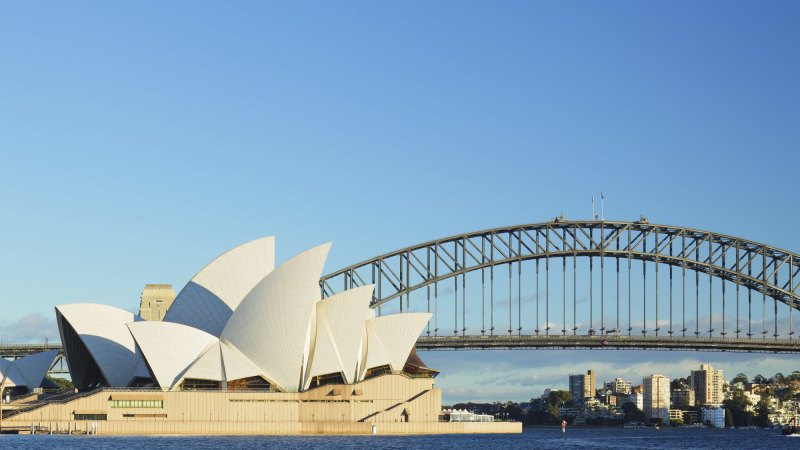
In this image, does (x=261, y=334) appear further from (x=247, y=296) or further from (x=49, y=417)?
(x=49, y=417)

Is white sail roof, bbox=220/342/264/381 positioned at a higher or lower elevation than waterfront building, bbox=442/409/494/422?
higher

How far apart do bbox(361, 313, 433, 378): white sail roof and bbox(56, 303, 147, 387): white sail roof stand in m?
16.8

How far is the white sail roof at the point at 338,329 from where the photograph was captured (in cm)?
8969

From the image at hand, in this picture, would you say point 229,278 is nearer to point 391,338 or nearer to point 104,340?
point 104,340

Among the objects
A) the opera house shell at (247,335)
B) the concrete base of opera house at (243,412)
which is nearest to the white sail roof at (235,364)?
the opera house shell at (247,335)

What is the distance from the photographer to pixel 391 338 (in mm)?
95250

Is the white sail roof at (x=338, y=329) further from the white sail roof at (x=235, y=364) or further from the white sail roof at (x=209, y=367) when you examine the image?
the white sail roof at (x=209, y=367)

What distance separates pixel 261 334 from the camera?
87250 millimetres

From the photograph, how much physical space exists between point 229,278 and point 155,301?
21990 millimetres

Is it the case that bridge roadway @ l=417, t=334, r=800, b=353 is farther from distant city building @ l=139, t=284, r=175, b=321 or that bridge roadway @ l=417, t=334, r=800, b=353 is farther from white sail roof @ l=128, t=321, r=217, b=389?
white sail roof @ l=128, t=321, r=217, b=389

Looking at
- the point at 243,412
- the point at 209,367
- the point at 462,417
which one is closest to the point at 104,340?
the point at 209,367

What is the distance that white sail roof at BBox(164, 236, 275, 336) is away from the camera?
92562 mm

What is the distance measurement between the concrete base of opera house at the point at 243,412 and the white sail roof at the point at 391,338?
261 centimetres

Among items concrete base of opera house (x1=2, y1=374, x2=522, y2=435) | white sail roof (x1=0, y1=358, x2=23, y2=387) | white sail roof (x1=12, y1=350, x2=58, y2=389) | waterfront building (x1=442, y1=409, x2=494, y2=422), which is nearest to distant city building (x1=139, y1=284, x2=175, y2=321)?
white sail roof (x1=12, y1=350, x2=58, y2=389)
